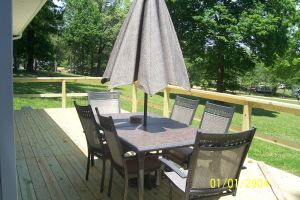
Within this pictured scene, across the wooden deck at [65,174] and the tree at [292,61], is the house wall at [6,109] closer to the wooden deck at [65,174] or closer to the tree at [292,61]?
the wooden deck at [65,174]

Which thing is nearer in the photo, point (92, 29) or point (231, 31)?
point (231, 31)

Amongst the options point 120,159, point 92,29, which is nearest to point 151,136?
point 120,159

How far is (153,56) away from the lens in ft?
9.84

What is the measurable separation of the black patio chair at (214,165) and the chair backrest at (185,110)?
1649 mm

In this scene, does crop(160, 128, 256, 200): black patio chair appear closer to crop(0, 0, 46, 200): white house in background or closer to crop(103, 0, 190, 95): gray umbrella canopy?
crop(103, 0, 190, 95): gray umbrella canopy

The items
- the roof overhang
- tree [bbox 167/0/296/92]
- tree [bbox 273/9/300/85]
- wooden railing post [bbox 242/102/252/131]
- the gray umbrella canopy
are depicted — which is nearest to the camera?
the gray umbrella canopy

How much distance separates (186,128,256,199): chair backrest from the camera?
2207 mm

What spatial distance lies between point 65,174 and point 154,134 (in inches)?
57.6

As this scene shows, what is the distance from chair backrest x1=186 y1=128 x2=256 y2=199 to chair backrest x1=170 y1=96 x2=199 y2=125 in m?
1.65

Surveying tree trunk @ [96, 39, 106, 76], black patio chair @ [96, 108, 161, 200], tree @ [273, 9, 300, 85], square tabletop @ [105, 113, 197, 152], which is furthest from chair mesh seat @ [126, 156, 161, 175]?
tree trunk @ [96, 39, 106, 76]

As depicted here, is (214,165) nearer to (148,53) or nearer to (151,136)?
(151,136)

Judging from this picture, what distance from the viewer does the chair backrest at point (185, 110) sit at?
410 centimetres

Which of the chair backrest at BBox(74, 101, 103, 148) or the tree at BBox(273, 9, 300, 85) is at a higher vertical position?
the tree at BBox(273, 9, 300, 85)

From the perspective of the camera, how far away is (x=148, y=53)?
9.81 feet
